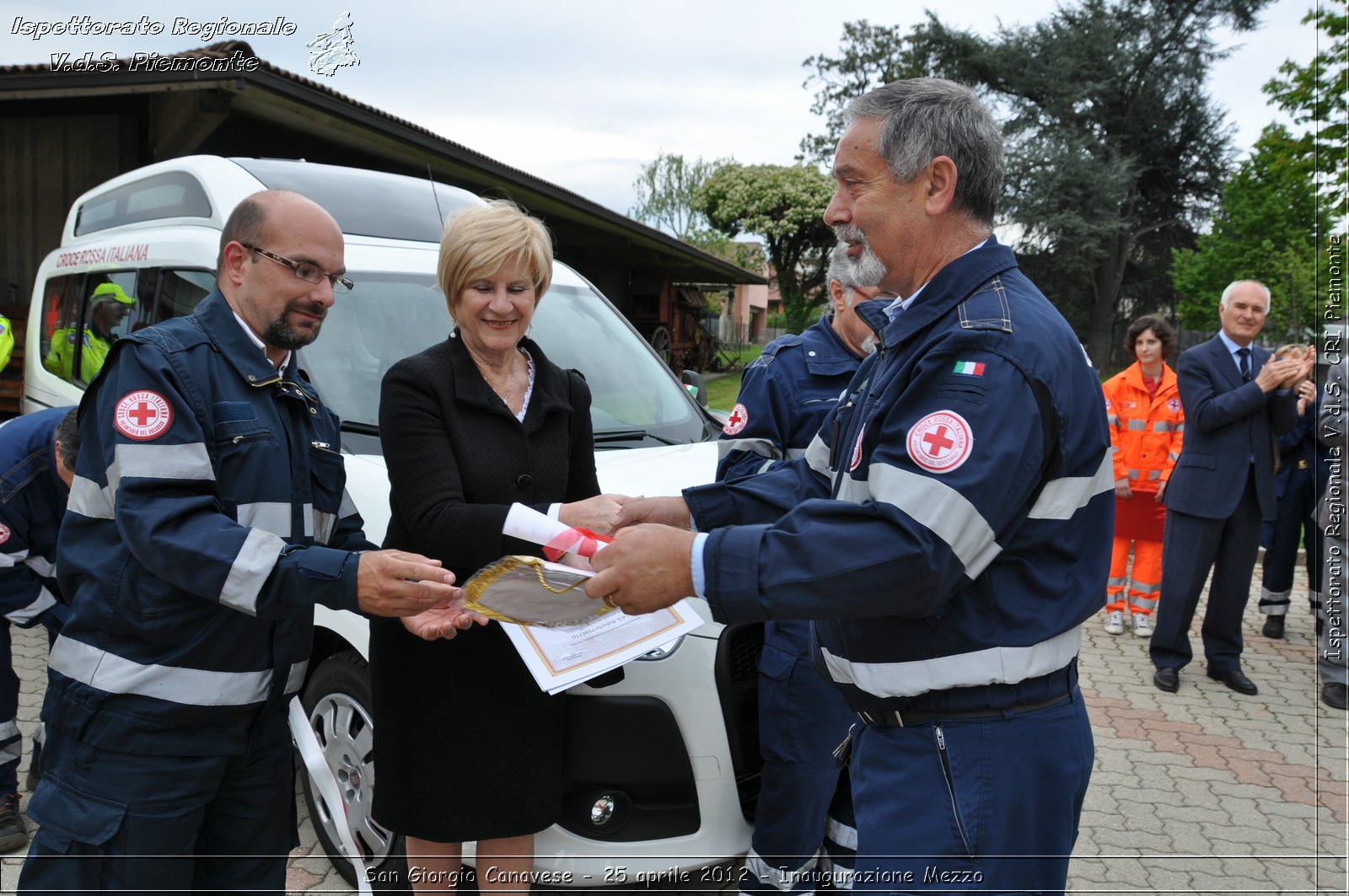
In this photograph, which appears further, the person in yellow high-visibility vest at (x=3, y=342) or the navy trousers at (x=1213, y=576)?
the person in yellow high-visibility vest at (x=3, y=342)

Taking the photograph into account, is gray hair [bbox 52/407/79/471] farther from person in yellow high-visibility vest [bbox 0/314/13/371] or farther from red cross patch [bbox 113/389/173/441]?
person in yellow high-visibility vest [bbox 0/314/13/371]

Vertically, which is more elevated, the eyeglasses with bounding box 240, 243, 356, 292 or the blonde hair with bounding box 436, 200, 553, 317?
the blonde hair with bounding box 436, 200, 553, 317

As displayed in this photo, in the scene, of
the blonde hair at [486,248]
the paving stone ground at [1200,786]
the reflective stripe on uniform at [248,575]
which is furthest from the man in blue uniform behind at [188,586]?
the paving stone ground at [1200,786]

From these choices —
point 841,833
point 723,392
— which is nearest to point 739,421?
point 841,833

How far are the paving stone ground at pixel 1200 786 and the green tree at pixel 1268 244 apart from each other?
6097mm

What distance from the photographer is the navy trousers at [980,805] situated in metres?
1.76

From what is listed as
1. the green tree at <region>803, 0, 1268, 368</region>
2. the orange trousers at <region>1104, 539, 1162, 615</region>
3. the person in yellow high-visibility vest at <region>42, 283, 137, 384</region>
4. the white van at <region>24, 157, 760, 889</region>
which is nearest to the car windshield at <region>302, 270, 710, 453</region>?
the white van at <region>24, 157, 760, 889</region>

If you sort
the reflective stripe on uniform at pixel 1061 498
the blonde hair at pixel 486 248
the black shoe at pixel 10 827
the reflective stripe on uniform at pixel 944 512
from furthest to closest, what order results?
the black shoe at pixel 10 827 → the blonde hair at pixel 486 248 → the reflective stripe on uniform at pixel 1061 498 → the reflective stripe on uniform at pixel 944 512

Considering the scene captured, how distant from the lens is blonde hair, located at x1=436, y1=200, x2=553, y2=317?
256 centimetres

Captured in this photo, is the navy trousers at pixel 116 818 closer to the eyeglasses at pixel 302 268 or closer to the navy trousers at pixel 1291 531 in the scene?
the eyeglasses at pixel 302 268

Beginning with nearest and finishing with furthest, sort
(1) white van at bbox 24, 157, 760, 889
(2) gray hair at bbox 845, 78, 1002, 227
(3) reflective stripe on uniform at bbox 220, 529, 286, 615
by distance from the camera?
(2) gray hair at bbox 845, 78, 1002, 227 → (3) reflective stripe on uniform at bbox 220, 529, 286, 615 → (1) white van at bbox 24, 157, 760, 889

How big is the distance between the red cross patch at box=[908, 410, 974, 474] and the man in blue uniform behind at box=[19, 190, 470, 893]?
1034 mm

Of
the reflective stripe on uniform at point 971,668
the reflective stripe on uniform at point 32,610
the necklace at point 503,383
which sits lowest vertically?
the reflective stripe on uniform at point 32,610

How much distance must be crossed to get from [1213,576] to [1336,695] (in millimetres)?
1020
